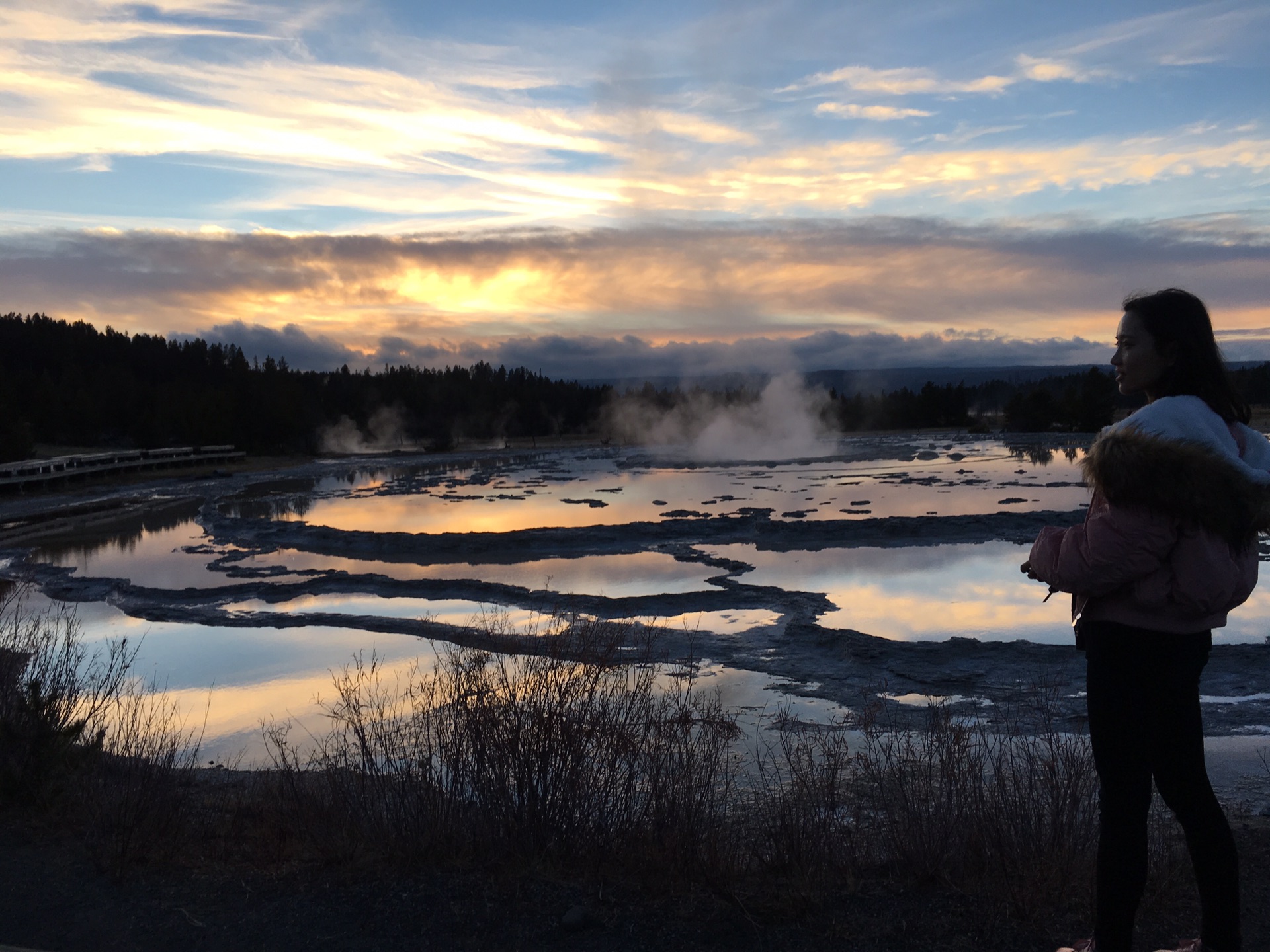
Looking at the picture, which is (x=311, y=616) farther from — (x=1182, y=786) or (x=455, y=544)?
(x=1182, y=786)

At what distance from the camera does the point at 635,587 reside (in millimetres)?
16172

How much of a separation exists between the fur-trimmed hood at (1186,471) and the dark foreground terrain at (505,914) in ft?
5.99

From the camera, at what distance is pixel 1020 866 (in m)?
4.14

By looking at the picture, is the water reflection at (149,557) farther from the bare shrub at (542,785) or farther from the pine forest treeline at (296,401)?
the pine forest treeline at (296,401)

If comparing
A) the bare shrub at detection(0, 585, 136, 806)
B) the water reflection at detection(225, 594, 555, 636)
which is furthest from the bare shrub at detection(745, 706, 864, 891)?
the water reflection at detection(225, 594, 555, 636)

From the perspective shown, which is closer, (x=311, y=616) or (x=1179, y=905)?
(x=1179, y=905)

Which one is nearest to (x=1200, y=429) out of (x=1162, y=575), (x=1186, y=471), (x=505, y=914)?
(x=1186, y=471)

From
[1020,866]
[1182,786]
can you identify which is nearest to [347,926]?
[1020,866]

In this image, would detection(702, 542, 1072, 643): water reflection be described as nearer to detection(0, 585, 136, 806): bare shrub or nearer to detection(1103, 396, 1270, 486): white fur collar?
detection(0, 585, 136, 806): bare shrub

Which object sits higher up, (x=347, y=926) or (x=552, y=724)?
(x=552, y=724)

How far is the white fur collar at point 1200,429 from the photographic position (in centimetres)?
281

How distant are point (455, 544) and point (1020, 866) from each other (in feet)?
60.8

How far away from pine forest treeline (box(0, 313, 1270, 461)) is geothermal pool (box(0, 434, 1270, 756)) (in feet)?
92.0

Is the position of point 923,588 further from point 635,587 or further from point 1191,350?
point 1191,350
